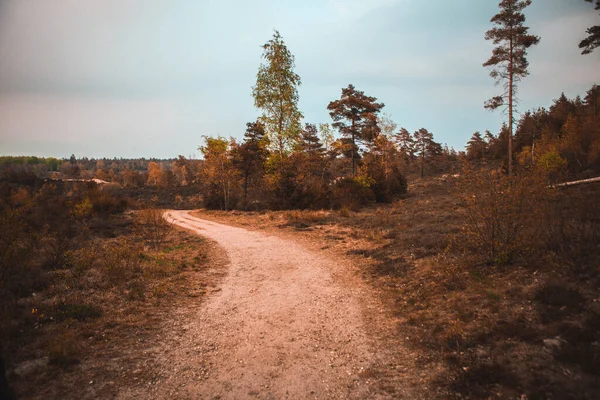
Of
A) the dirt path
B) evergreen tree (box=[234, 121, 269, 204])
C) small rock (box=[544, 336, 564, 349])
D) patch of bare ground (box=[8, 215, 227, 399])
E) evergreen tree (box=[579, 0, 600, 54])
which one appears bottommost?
the dirt path

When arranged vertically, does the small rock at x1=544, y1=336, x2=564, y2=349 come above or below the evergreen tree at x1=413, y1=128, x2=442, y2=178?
below

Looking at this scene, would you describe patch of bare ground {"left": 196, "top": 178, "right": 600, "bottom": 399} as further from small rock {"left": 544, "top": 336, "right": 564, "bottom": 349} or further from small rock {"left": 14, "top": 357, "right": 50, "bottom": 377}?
small rock {"left": 14, "top": 357, "right": 50, "bottom": 377}

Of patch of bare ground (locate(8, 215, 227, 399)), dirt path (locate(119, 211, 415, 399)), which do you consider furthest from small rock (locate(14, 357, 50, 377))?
dirt path (locate(119, 211, 415, 399))

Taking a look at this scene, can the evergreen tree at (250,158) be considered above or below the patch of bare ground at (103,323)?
above

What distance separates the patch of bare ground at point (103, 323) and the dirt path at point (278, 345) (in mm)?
400

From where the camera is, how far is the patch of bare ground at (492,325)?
339 centimetres

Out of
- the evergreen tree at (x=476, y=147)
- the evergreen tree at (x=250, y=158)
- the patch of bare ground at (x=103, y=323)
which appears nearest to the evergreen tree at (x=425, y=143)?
the evergreen tree at (x=476, y=147)

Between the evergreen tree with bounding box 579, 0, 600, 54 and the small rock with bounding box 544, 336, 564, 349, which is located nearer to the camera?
the small rock with bounding box 544, 336, 564, 349

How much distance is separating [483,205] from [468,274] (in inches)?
74.2

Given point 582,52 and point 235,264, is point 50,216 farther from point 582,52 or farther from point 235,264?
point 582,52

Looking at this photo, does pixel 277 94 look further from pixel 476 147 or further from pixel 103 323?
pixel 476 147

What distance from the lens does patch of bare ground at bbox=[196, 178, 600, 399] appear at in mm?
3391

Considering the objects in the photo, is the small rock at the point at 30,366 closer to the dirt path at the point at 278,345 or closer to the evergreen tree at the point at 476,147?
the dirt path at the point at 278,345

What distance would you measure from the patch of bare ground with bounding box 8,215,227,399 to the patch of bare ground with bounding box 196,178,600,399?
4.19m
